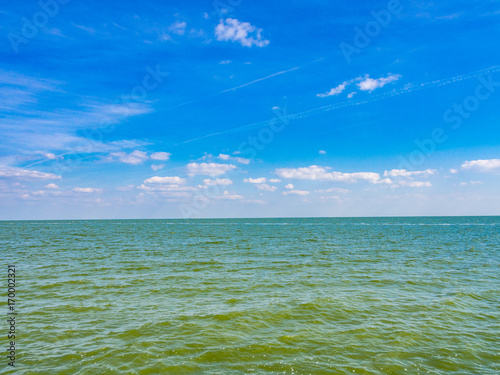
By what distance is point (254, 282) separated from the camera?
20.1m

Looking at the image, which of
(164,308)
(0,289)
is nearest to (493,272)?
(164,308)

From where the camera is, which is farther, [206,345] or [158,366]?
[206,345]

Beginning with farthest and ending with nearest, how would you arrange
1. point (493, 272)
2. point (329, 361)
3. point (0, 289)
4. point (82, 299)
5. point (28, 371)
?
1. point (493, 272)
2. point (0, 289)
3. point (82, 299)
4. point (329, 361)
5. point (28, 371)

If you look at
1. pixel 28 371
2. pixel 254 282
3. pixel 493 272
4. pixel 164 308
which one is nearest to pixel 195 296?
pixel 164 308

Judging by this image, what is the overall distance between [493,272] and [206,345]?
24.4 metres

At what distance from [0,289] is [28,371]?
12.6m

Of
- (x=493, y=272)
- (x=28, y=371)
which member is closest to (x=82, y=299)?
(x=28, y=371)

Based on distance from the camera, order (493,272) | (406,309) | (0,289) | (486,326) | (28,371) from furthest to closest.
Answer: (493,272)
(0,289)
(406,309)
(486,326)
(28,371)

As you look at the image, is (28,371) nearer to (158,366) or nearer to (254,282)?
(158,366)

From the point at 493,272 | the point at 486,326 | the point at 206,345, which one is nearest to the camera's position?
the point at 206,345

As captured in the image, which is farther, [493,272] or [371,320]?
[493,272]

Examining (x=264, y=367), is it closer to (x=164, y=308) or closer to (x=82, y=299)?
(x=164, y=308)

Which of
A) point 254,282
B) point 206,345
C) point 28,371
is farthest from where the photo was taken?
point 254,282

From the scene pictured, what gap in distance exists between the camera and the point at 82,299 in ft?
52.6
